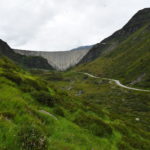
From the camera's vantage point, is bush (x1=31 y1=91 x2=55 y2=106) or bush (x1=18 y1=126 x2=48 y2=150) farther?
bush (x1=31 y1=91 x2=55 y2=106)

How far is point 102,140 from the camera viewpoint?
11.7 metres

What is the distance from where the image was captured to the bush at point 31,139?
632 cm

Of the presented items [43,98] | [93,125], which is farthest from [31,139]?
[43,98]

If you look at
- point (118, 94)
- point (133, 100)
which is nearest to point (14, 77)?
point (133, 100)

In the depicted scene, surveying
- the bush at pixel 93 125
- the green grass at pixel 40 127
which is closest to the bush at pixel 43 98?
the green grass at pixel 40 127

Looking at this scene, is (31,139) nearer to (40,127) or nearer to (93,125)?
(40,127)

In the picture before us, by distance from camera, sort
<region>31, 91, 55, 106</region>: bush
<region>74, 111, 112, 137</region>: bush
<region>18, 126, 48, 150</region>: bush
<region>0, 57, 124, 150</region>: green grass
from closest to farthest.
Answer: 1. <region>18, 126, 48, 150</region>: bush
2. <region>0, 57, 124, 150</region>: green grass
3. <region>74, 111, 112, 137</region>: bush
4. <region>31, 91, 55, 106</region>: bush

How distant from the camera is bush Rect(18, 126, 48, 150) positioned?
6.32 metres

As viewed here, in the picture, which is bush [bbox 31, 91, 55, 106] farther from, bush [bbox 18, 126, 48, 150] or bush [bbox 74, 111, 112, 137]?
bush [bbox 18, 126, 48, 150]

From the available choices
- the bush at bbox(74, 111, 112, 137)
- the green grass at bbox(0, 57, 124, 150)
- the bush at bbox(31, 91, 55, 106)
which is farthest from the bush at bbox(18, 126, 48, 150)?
the bush at bbox(31, 91, 55, 106)

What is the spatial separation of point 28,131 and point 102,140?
20.7 feet

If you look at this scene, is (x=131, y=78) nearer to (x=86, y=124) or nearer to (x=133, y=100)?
(x=133, y=100)

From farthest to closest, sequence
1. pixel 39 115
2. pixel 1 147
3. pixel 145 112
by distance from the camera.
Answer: pixel 145 112 → pixel 39 115 → pixel 1 147

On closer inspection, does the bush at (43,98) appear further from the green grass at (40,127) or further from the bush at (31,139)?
the bush at (31,139)
